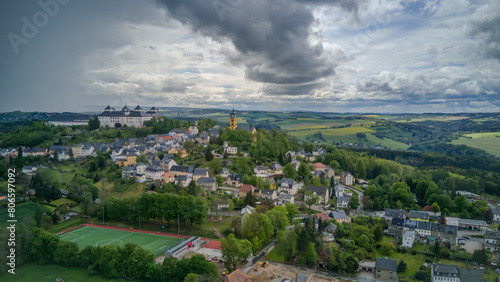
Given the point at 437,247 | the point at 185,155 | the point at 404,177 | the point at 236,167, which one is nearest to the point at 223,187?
the point at 236,167

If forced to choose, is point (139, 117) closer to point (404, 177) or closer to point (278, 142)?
point (278, 142)

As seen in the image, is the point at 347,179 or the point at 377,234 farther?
the point at 347,179

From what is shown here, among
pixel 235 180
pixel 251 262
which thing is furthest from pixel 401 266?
pixel 235 180

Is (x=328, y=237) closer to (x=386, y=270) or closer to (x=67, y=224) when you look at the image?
(x=386, y=270)

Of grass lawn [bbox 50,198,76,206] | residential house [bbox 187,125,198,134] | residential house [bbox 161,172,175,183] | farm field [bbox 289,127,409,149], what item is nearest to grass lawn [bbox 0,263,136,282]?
grass lawn [bbox 50,198,76,206]

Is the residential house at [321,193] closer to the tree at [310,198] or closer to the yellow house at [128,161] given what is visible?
the tree at [310,198]

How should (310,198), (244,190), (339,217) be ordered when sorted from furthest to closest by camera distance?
1. (244,190)
2. (310,198)
3. (339,217)
